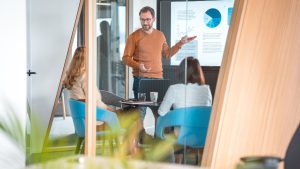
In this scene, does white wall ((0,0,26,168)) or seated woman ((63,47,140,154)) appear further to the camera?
seated woman ((63,47,140,154))

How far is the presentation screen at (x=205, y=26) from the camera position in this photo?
427cm

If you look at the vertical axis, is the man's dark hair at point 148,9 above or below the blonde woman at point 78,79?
above

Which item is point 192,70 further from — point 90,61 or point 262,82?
point 90,61

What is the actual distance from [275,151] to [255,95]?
18.9 inches

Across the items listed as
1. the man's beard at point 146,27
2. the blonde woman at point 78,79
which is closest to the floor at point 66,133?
the blonde woman at point 78,79

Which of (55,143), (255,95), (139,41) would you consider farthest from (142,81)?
(55,143)

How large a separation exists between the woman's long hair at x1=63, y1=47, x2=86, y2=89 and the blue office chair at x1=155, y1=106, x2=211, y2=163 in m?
1.04

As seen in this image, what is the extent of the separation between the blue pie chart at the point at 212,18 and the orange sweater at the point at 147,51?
0.31 metres

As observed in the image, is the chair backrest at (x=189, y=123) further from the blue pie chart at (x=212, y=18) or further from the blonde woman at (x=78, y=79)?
the blue pie chart at (x=212, y=18)

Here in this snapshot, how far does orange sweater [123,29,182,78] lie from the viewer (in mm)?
4480

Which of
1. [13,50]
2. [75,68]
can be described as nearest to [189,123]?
[75,68]

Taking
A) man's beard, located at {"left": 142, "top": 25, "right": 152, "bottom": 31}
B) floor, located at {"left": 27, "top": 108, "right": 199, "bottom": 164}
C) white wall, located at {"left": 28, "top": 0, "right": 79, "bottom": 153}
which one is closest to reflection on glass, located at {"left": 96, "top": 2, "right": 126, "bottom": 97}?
man's beard, located at {"left": 142, "top": 25, "right": 152, "bottom": 31}

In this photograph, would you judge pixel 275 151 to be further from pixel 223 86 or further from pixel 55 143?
pixel 55 143

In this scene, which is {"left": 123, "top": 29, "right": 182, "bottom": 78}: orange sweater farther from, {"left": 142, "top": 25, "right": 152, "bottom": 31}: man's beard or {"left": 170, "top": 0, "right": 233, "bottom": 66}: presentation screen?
{"left": 170, "top": 0, "right": 233, "bottom": 66}: presentation screen
